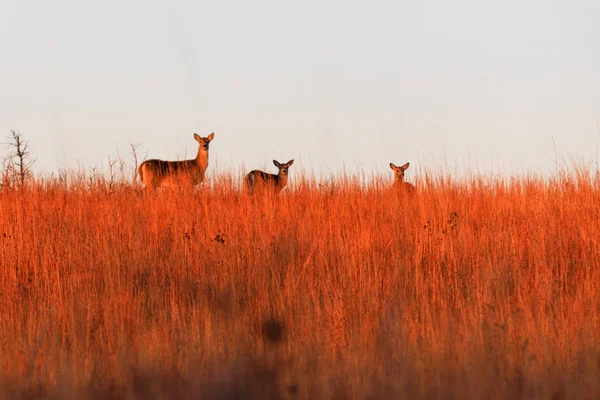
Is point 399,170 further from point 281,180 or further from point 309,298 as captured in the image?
point 309,298

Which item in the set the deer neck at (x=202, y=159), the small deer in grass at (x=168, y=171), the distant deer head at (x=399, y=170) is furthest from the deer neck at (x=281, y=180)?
the deer neck at (x=202, y=159)

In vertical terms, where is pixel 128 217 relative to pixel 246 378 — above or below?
above

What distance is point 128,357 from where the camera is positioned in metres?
4.32

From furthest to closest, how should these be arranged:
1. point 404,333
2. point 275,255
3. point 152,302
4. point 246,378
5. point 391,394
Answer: point 275,255
point 152,302
point 404,333
point 246,378
point 391,394

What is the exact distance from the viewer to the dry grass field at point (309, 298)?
390 centimetres

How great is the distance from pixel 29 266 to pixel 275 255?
7.41 feet

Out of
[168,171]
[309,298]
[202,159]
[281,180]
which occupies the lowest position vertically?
[309,298]

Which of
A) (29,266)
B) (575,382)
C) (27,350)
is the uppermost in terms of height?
(29,266)

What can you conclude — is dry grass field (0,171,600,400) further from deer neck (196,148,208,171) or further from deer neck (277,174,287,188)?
deer neck (196,148,208,171)

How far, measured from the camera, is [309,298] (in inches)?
226

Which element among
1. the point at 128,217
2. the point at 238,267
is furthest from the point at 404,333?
the point at 128,217

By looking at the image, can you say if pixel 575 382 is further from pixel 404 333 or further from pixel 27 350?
pixel 27 350

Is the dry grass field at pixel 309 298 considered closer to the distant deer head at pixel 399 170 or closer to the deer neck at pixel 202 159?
the distant deer head at pixel 399 170

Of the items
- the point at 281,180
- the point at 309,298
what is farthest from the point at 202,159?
the point at 309,298
